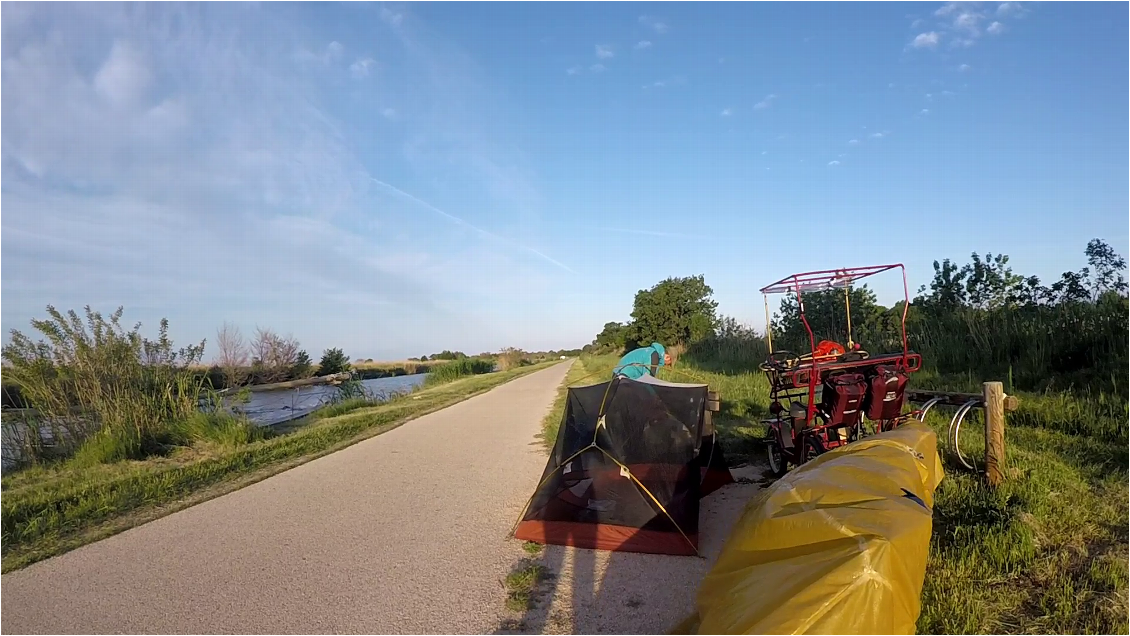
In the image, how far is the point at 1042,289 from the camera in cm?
994

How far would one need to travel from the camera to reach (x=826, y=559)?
2545mm

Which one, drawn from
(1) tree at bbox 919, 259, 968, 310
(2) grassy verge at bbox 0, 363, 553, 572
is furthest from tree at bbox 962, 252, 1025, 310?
(2) grassy verge at bbox 0, 363, 553, 572

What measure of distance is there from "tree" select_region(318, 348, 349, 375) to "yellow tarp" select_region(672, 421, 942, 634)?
27.7m

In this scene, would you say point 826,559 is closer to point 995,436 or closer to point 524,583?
point 524,583

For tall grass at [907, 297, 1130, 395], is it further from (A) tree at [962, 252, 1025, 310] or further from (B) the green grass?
(B) the green grass

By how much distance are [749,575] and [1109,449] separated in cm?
495

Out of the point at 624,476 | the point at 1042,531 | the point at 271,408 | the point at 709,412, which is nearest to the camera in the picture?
the point at 1042,531

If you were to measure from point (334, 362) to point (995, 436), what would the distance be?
3033 cm

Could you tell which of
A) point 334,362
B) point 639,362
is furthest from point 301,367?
point 639,362

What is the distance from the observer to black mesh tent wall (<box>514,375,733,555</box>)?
4.90 meters

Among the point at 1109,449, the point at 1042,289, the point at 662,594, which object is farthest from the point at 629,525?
the point at 1042,289

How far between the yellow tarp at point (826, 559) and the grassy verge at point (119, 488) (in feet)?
18.2

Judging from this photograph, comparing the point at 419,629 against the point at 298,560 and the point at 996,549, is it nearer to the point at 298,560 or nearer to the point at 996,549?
the point at 298,560

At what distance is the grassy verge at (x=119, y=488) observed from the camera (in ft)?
17.5
